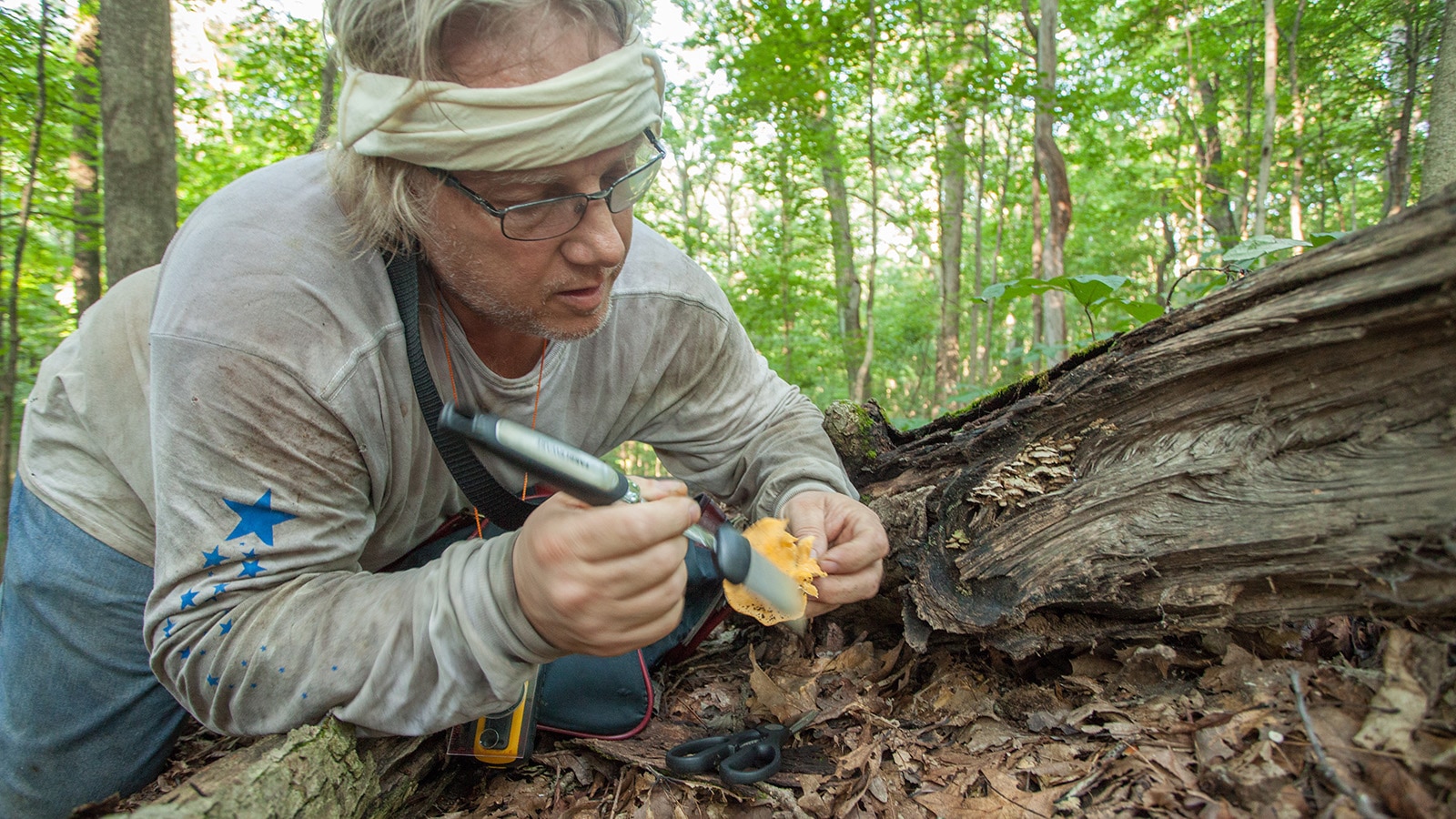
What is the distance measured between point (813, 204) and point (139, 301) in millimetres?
9306

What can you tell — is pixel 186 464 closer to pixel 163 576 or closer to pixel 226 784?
pixel 163 576

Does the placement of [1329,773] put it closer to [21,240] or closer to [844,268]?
[21,240]

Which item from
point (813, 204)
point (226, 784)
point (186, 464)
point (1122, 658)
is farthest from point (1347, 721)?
point (813, 204)

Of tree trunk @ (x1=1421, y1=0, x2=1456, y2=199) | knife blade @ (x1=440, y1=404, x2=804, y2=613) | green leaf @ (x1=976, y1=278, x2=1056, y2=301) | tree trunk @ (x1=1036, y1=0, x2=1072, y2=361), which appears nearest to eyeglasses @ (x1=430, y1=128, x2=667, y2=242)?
knife blade @ (x1=440, y1=404, x2=804, y2=613)

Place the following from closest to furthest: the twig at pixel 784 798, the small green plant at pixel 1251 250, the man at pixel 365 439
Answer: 1. the man at pixel 365 439
2. the twig at pixel 784 798
3. the small green plant at pixel 1251 250

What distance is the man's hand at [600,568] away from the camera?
54.4 inches

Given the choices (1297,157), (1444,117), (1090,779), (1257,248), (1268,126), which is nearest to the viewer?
(1090,779)

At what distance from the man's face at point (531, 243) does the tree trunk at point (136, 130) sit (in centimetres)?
372

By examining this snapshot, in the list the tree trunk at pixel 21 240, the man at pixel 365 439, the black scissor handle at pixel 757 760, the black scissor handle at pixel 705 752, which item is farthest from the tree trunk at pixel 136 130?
the black scissor handle at pixel 757 760

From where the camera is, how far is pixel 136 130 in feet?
14.4

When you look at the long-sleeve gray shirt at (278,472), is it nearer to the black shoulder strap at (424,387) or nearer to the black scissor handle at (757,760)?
the black shoulder strap at (424,387)

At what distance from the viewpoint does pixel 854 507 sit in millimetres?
2148

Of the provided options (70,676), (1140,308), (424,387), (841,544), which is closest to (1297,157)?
(1140,308)

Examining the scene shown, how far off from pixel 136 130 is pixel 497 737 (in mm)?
4699
